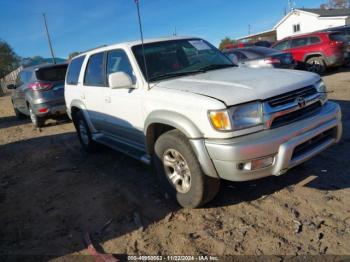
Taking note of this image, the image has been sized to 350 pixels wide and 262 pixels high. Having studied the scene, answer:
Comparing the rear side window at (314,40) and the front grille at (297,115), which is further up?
the rear side window at (314,40)

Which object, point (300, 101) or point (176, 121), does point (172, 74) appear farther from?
point (300, 101)

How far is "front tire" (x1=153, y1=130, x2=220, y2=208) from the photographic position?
3.28m

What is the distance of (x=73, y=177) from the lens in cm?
517

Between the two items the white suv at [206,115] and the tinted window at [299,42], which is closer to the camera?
the white suv at [206,115]

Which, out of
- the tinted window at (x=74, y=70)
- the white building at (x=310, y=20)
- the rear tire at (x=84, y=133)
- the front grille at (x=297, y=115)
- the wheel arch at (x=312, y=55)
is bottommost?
the rear tire at (x=84, y=133)

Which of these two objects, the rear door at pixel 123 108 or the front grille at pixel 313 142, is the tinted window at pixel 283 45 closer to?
the rear door at pixel 123 108

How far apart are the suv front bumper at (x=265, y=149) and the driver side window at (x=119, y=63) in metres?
1.68

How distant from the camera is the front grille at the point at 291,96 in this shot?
10.3 feet

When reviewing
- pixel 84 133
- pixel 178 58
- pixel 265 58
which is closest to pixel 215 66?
pixel 178 58

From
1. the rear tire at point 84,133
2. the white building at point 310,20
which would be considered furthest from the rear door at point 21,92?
the white building at point 310,20

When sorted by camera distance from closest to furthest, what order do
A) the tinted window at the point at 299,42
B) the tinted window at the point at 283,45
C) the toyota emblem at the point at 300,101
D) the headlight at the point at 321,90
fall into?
the toyota emblem at the point at 300,101
the headlight at the point at 321,90
the tinted window at the point at 299,42
the tinted window at the point at 283,45

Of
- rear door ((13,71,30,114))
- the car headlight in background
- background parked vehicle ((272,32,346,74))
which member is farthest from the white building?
the car headlight in background

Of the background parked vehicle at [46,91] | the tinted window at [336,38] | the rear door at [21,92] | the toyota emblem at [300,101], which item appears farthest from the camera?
the tinted window at [336,38]

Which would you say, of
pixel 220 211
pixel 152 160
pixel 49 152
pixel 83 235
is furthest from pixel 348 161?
pixel 49 152
